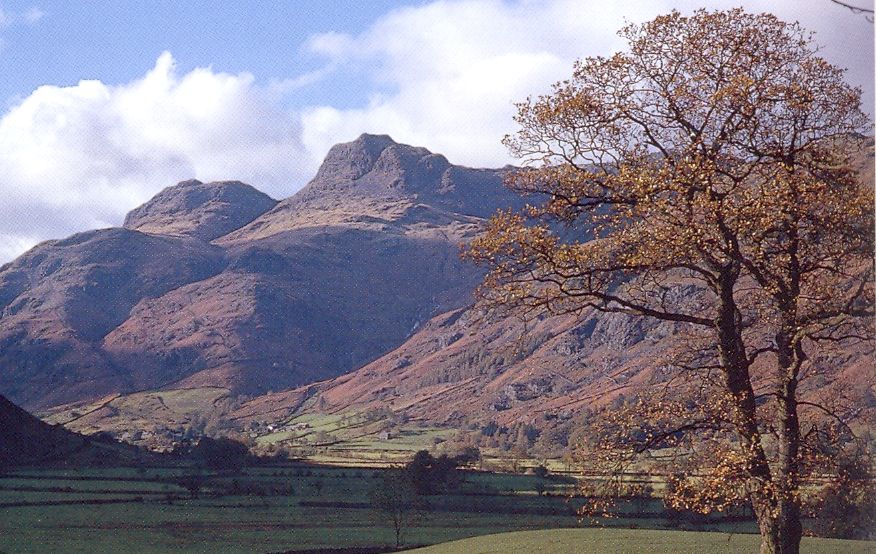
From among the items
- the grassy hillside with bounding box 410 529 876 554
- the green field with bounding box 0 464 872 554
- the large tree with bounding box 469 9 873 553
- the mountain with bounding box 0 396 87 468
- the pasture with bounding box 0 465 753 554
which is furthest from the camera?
the mountain with bounding box 0 396 87 468

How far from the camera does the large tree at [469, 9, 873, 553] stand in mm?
19719

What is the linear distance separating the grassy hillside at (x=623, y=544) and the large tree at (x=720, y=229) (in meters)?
15.3

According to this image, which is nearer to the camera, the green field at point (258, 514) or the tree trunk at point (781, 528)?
the tree trunk at point (781, 528)

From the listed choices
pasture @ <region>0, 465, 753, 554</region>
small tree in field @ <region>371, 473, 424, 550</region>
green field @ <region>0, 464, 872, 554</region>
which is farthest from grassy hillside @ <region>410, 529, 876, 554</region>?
small tree in field @ <region>371, 473, 424, 550</region>

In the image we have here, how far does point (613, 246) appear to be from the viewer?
21.1 m

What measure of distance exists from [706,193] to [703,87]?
131 inches

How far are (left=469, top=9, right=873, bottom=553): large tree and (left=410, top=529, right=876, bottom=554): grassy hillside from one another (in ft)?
50.3

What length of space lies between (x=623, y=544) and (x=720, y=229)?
89.8 ft

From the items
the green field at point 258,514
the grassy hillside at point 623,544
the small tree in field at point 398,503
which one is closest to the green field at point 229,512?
the green field at point 258,514

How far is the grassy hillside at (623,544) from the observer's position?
39.1 metres

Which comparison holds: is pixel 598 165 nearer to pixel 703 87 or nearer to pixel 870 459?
pixel 703 87

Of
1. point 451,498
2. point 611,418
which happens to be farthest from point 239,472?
point 611,418

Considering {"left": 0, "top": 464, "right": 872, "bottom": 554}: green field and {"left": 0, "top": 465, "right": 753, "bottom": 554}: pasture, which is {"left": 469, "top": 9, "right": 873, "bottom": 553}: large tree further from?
{"left": 0, "top": 465, "right": 753, "bottom": 554}: pasture

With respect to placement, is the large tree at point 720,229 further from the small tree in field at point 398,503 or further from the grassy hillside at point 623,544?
the small tree in field at point 398,503
